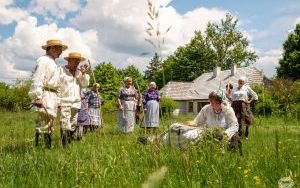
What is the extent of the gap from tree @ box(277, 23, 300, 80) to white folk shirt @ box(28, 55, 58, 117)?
42.1 metres

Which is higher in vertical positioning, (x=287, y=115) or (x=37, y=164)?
(x=287, y=115)

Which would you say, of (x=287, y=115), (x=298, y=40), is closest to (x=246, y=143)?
(x=287, y=115)

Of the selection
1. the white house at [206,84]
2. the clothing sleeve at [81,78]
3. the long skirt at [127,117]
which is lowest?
the long skirt at [127,117]

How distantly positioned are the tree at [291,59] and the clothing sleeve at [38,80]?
1664 inches

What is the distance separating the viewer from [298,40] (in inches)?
1935

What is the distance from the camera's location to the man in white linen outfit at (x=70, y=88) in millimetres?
7180

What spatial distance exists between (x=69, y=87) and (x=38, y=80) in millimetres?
951

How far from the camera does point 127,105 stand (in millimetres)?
12812

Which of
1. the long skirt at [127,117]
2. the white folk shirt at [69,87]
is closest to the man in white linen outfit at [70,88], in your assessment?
the white folk shirt at [69,87]

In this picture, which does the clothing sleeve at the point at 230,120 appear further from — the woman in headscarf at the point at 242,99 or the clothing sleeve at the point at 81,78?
the woman in headscarf at the point at 242,99

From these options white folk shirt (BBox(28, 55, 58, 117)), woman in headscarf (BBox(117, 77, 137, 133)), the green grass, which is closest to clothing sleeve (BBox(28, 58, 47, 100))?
white folk shirt (BBox(28, 55, 58, 117))

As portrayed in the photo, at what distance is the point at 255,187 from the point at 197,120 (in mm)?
3888

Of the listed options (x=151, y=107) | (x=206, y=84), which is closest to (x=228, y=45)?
(x=206, y=84)

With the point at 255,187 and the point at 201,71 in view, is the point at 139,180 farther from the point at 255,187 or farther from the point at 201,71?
the point at 201,71
